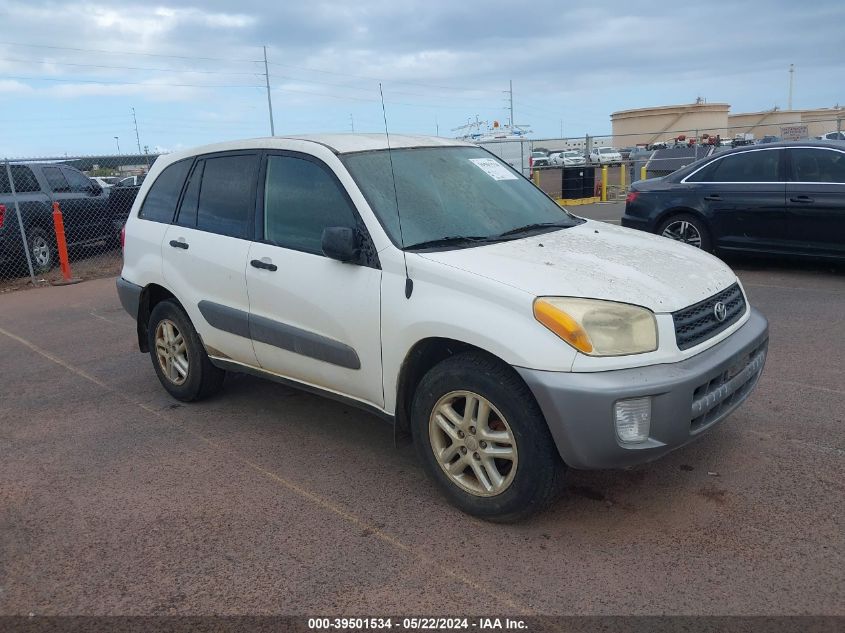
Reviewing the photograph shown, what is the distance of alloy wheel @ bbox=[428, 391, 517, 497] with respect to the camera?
337 cm

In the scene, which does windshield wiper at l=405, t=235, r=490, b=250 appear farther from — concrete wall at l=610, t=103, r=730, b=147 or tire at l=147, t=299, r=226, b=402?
concrete wall at l=610, t=103, r=730, b=147

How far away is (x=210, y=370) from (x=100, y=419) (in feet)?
2.73

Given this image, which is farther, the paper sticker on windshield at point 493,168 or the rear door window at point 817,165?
the rear door window at point 817,165

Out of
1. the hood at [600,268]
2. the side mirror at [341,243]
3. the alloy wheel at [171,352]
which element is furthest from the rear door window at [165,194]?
the hood at [600,268]

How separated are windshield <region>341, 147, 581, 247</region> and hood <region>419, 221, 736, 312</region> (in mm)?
253

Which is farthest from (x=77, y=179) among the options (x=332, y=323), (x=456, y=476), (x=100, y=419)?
(x=456, y=476)

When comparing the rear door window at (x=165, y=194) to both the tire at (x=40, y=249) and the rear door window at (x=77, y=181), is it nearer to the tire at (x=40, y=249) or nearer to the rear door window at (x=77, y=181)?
the tire at (x=40, y=249)

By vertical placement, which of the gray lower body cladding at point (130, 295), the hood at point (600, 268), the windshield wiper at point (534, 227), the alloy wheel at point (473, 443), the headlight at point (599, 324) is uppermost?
the windshield wiper at point (534, 227)

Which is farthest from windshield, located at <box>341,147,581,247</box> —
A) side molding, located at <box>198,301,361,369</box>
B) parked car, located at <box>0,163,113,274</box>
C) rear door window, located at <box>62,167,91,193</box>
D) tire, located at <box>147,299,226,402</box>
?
rear door window, located at <box>62,167,91,193</box>

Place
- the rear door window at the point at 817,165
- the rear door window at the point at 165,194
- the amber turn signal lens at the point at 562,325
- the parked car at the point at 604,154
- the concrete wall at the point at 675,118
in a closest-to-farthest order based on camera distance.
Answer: the amber turn signal lens at the point at 562,325, the rear door window at the point at 165,194, the rear door window at the point at 817,165, the parked car at the point at 604,154, the concrete wall at the point at 675,118

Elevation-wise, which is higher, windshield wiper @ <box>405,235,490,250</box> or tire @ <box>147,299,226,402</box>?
windshield wiper @ <box>405,235,490,250</box>

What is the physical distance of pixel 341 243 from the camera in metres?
3.76

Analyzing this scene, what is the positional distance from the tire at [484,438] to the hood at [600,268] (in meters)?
0.43

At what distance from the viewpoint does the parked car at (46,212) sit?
1112 cm
